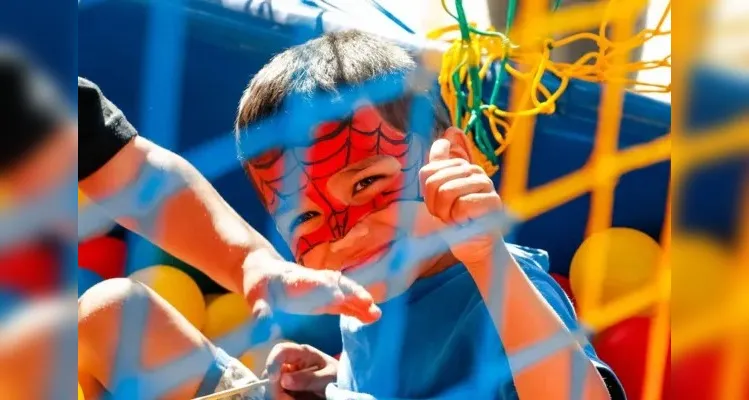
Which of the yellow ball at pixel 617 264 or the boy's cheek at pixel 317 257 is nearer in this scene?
the boy's cheek at pixel 317 257

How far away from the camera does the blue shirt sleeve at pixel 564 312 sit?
1.99 feet

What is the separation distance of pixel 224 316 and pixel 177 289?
0.06 metres

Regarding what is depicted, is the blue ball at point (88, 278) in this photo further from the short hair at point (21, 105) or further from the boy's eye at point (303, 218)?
the short hair at point (21, 105)

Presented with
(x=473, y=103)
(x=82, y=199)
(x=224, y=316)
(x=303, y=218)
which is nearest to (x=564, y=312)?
(x=303, y=218)

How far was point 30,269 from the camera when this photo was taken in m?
0.24

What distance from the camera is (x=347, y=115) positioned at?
61 centimetres

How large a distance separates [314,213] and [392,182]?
0.05 metres

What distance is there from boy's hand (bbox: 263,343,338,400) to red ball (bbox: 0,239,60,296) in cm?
54

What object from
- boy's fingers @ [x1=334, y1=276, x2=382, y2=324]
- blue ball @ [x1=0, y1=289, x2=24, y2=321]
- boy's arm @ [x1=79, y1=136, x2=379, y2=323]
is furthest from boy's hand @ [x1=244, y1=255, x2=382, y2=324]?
blue ball @ [x1=0, y1=289, x2=24, y2=321]

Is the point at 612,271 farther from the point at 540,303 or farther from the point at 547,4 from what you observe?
the point at 540,303

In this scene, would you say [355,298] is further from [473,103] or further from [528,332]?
[473,103]

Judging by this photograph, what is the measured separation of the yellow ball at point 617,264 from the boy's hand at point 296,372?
35 centimetres

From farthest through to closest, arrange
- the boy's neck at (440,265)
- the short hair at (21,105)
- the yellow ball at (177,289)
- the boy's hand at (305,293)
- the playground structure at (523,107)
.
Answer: the yellow ball at (177,289) → the playground structure at (523,107) → the boy's neck at (440,265) → the boy's hand at (305,293) → the short hair at (21,105)

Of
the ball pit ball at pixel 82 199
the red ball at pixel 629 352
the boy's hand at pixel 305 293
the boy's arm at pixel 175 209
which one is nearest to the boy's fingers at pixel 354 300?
the boy's hand at pixel 305 293
